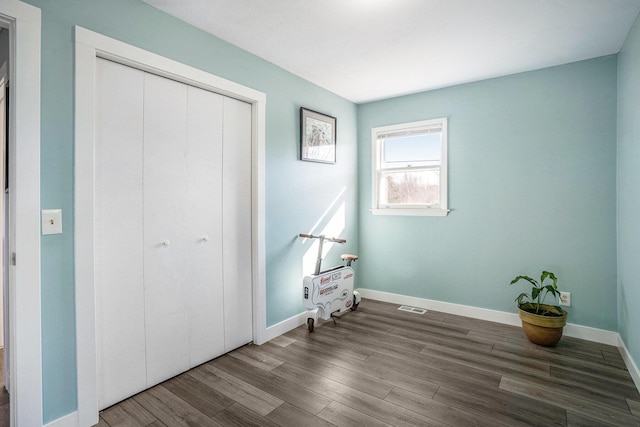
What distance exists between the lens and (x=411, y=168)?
13.0 ft

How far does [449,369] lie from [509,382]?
1.27 ft

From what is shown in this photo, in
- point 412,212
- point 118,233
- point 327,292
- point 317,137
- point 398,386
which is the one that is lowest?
point 398,386

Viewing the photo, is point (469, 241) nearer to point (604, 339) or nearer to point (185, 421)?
point (604, 339)

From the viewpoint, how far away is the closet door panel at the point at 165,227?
2176mm

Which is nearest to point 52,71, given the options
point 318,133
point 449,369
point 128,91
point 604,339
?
point 128,91

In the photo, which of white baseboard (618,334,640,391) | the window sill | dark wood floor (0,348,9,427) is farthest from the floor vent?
dark wood floor (0,348,9,427)

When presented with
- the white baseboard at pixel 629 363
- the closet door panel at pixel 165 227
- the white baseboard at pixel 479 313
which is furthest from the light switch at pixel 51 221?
the white baseboard at pixel 629 363

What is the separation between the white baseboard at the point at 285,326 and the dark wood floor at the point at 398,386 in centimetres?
10

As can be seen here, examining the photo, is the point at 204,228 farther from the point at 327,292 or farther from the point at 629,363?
the point at 629,363

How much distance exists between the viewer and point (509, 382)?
2230mm

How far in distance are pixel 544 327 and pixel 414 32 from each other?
2590mm

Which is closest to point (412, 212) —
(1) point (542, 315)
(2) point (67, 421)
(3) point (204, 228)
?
(1) point (542, 315)

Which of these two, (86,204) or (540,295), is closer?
(86,204)

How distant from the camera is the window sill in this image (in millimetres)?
3686
